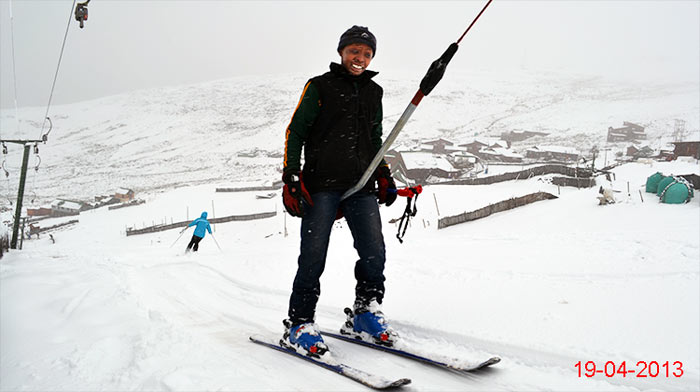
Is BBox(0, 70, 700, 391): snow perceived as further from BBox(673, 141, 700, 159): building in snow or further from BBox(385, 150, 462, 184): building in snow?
BBox(673, 141, 700, 159): building in snow

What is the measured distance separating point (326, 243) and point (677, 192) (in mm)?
14624

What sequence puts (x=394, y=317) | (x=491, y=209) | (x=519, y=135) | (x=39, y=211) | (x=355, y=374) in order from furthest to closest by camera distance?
(x=519, y=135), (x=39, y=211), (x=491, y=209), (x=394, y=317), (x=355, y=374)

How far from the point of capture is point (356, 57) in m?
2.78

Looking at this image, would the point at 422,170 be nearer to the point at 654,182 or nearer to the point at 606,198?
the point at 654,182

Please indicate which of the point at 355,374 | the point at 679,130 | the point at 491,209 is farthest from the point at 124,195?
the point at 679,130

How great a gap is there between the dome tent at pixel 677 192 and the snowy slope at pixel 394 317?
20.5ft

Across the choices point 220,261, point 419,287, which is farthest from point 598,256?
point 220,261

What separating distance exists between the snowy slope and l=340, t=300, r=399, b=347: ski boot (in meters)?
0.15

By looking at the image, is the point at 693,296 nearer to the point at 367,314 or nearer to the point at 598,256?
the point at 598,256

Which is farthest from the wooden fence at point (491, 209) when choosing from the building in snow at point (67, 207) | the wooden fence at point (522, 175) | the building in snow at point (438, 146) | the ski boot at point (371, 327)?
the building in snow at point (67, 207)

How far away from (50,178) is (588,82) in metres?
155
